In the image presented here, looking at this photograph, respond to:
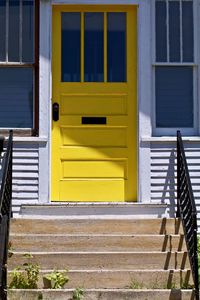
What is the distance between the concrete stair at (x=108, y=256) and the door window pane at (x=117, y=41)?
2.10 meters

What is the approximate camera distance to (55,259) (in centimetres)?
654

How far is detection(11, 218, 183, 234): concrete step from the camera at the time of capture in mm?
7027

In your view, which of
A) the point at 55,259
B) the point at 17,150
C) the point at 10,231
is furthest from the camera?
the point at 17,150

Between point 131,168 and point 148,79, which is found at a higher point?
point 148,79

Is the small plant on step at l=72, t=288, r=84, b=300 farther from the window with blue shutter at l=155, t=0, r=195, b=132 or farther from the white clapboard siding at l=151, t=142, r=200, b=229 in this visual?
the window with blue shutter at l=155, t=0, r=195, b=132

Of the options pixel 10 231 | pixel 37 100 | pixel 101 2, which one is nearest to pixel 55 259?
pixel 10 231

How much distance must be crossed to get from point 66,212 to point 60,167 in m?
0.70

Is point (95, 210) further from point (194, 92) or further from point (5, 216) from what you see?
point (194, 92)

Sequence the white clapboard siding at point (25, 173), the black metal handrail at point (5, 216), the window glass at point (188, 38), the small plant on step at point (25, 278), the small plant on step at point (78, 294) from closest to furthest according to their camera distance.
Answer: the black metal handrail at point (5, 216)
the small plant on step at point (78, 294)
the small plant on step at point (25, 278)
the white clapboard siding at point (25, 173)
the window glass at point (188, 38)

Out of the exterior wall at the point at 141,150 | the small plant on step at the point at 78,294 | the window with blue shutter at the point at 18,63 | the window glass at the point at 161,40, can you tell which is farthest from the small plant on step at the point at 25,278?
the window glass at the point at 161,40

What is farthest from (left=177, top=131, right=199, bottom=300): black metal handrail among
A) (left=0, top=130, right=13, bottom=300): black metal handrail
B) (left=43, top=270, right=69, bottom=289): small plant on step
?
(left=0, top=130, right=13, bottom=300): black metal handrail

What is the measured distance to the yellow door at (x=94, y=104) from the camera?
25.7 ft

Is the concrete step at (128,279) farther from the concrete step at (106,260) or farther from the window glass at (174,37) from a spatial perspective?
the window glass at (174,37)

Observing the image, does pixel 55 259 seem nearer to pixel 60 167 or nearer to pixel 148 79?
pixel 60 167
